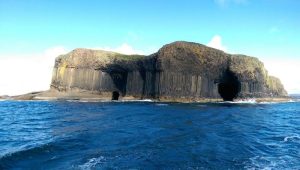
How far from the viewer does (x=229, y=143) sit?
2856cm

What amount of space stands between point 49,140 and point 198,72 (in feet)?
254

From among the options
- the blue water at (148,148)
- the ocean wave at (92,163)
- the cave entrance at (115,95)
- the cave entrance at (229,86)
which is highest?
the cave entrance at (229,86)

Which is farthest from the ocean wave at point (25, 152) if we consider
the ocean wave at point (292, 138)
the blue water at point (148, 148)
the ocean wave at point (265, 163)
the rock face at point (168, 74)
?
the rock face at point (168, 74)

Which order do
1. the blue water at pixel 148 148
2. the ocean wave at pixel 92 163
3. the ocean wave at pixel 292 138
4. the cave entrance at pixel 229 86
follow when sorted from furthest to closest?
the cave entrance at pixel 229 86 → the ocean wave at pixel 292 138 → the blue water at pixel 148 148 → the ocean wave at pixel 92 163

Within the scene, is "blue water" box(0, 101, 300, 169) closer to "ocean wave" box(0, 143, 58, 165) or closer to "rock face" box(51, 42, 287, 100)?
"ocean wave" box(0, 143, 58, 165)

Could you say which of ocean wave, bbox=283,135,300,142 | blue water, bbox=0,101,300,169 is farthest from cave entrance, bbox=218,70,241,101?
ocean wave, bbox=283,135,300,142

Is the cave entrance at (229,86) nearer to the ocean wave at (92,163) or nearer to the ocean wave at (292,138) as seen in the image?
the ocean wave at (292,138)

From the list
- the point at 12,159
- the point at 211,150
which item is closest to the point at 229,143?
the point at 211,150

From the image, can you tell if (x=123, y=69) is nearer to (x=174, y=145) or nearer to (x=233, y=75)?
(x=233, y=75)

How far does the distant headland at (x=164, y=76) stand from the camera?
10175 cm

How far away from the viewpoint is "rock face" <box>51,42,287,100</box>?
334 feet

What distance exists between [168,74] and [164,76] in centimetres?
127

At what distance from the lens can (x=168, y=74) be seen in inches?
4003

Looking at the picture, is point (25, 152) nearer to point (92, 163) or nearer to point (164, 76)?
point (92, 163)
